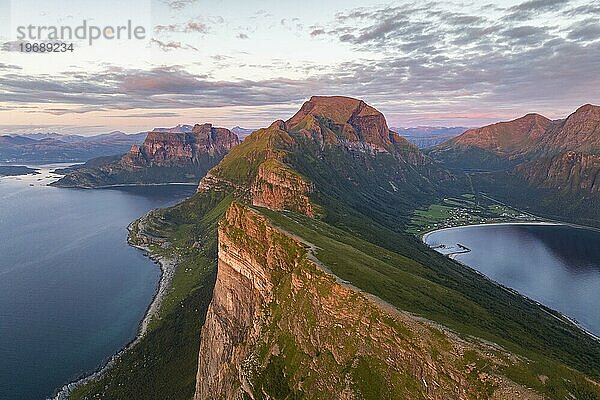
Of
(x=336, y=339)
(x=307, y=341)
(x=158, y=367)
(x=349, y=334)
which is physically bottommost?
(x=158, y=367)

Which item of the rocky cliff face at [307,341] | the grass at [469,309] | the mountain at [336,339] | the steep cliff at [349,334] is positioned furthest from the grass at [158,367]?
the grass at [469,309]

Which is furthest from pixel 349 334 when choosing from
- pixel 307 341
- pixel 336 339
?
pixel 307 341

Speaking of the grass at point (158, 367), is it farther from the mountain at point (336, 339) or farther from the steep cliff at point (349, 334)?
the steep cliff at point (349, 334)

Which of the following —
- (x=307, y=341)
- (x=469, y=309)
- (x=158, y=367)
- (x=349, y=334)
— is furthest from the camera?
(x=158, y=367)

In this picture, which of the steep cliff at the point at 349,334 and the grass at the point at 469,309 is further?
the grass at the point at 469,309

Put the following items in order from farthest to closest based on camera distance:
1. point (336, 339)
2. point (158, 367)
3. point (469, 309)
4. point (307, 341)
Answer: point (158, 367), point (469, 309), point (307, 341), point (336, 339)

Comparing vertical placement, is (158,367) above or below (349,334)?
below

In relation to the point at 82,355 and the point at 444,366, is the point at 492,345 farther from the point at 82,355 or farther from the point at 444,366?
the point at 82,355

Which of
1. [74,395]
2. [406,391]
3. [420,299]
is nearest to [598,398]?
[406,391]

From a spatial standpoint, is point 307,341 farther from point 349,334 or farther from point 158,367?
point 158,367
